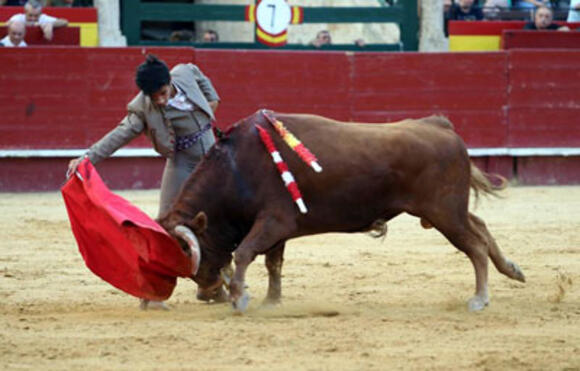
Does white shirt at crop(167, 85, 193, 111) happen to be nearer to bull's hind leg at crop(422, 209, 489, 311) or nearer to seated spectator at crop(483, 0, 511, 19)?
bull's hind leg at crop(422, 209, 489, 311)

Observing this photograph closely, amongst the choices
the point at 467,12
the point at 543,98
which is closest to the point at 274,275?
the point at 543,98

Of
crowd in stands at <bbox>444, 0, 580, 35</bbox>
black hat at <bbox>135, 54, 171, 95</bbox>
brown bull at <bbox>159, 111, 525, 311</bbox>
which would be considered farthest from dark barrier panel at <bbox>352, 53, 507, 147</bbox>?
black hat at <bbox>135, 54, 171, 95</bbox>

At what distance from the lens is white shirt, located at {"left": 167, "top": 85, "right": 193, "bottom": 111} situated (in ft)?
17.3

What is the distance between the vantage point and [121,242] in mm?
5117

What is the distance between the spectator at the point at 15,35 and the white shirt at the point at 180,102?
207 inches

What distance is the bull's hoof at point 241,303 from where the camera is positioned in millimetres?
5055

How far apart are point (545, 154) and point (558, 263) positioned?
15.0 ft

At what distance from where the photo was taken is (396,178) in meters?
5.23

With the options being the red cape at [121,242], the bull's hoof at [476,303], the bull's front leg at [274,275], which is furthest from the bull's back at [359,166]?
the red cape at [121,242]

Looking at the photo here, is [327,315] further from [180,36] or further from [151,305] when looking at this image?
[180,36]

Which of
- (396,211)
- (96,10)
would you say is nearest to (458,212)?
(396,211)

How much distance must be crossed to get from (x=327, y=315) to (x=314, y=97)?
590 centimetres

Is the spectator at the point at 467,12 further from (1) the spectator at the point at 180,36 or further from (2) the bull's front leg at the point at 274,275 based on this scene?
(2) the bull's front leg at the point at 274,275

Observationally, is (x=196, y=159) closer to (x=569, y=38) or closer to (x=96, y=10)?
(x=96, y=10)
